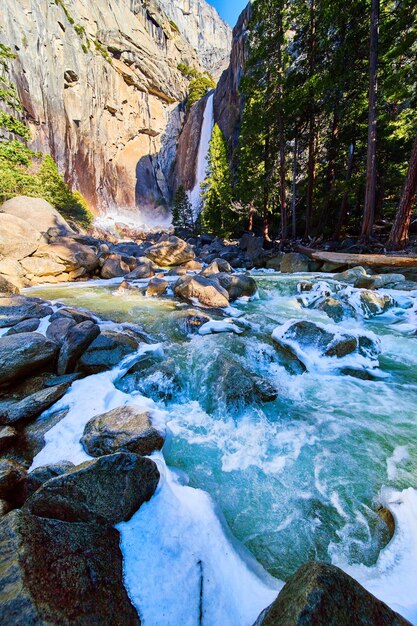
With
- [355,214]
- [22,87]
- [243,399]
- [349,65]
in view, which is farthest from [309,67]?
[22,87]

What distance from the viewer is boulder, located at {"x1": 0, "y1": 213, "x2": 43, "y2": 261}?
9.94 meters

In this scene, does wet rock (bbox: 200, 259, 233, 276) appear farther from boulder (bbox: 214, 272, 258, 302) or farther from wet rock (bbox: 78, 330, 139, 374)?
wet rock (bbox: 78, 330, 139, 374)

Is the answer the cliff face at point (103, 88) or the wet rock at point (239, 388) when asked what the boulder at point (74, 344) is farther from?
the cliff face at point (103, 88)

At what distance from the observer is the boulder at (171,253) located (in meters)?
13.4

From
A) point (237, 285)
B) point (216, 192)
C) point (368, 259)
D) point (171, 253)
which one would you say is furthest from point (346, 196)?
point (216, 192)

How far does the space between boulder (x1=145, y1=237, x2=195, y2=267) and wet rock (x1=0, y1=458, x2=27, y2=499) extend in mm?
12020

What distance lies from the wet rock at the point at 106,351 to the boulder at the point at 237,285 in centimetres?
399

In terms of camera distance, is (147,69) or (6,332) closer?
(6,332)

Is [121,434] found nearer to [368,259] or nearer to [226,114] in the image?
[368,259]

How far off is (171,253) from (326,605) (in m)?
13.3

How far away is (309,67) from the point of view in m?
12.8

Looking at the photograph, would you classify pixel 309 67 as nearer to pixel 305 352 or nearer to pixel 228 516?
pixel 305 352

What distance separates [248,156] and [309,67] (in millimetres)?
4814

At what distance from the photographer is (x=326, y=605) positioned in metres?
1.08
